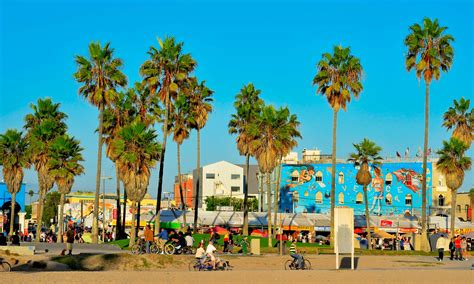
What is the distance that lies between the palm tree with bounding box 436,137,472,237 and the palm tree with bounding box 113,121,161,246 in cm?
2430

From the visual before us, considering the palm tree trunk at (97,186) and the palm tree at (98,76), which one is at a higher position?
the palm tree at (98,76)

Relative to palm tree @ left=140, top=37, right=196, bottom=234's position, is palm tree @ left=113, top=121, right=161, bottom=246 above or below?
below

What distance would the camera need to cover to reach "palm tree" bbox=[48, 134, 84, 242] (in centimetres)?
6394

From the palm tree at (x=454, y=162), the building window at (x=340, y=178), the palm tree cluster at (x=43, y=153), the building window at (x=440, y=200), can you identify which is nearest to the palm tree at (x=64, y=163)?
the palm tree cluster at (x=43, y=153)

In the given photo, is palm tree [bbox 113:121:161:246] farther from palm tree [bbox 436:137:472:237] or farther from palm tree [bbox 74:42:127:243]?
palm tree [bbox 436:137:472:237]

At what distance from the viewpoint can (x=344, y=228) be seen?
3259cm

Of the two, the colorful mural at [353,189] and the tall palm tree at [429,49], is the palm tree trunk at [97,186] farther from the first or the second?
the colorful mural at [353,189]

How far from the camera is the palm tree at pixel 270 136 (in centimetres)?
6594

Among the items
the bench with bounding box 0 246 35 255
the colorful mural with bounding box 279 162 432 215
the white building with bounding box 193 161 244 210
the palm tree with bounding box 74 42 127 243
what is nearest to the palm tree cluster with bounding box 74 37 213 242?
the palm tree with bounding box 74 42 127 243

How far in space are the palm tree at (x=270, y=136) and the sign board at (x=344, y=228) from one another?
3265 centimetres

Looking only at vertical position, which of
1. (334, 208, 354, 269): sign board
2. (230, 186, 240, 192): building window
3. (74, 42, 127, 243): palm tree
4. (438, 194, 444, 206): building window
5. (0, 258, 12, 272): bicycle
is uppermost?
(74, 42, 127, 243): palm tree

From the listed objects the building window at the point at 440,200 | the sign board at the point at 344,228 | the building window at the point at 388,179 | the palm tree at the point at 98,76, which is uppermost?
the palm tree at the point at 98,76

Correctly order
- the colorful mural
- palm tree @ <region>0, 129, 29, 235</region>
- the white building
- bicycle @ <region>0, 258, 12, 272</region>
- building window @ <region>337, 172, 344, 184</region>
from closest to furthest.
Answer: bicycle @ <region>0, 258, 12, 272</region> → palm tree @ <region>0, 129, 29, 235</region> → the colorful mural → building window @ <region>337, 172, 344, 184</region> → the white building

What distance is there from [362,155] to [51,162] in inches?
1147
